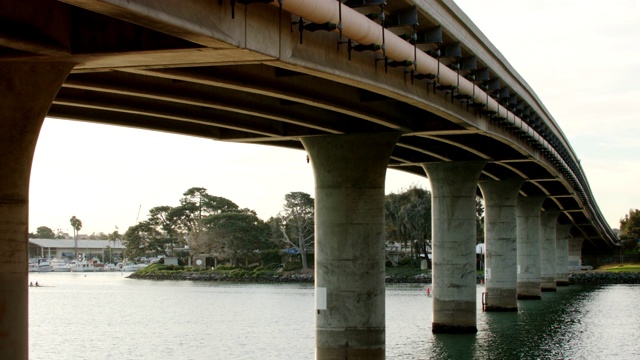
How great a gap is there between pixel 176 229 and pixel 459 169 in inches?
5695

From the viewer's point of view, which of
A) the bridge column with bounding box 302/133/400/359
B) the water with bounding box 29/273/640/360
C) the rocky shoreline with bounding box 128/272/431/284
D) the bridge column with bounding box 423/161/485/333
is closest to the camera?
the bridge column with bounding box 302/133/400/359

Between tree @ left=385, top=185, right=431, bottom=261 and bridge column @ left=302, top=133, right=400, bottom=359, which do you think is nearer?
bridge column @ left=302, top=133, right=400, bottom=359

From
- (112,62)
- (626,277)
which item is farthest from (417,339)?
(626,277)

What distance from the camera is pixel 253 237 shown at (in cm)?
15450

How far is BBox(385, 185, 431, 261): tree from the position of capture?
426ft

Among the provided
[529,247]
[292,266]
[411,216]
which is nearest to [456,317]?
[529,247]

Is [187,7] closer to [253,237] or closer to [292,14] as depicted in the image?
[292,14]

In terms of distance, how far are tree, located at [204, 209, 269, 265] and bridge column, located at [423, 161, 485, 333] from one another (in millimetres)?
105183

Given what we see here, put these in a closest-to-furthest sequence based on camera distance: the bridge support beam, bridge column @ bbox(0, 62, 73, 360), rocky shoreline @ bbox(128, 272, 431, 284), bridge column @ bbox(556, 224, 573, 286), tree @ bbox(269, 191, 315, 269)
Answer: bridge column @ bbox(0, 62, 73, 360), the bridge support beam, bridge column @ bbox(556, 224, 573, 286), rocky shoreline @ bbox(128, 272, 431, 284), tree @ bbox(269, 191, 315, 269)

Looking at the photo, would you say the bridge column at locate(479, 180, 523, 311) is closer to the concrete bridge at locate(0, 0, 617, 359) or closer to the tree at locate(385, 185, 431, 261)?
the concrete bridge at locate(0, 0, 617, 359)

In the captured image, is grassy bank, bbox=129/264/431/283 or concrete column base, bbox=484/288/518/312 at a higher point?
concrete column base, bbox=484/288/518/312

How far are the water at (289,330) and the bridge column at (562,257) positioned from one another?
24.2 metres

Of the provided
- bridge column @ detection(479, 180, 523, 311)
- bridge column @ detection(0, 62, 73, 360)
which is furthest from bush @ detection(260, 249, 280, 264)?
bridge column @ detection(0, 62, 73, 360)

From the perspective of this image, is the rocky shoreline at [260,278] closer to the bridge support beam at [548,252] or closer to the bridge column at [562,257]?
the bridge column at [562,257]
